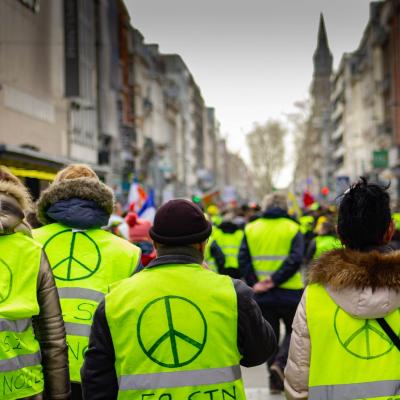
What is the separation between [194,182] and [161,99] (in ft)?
108

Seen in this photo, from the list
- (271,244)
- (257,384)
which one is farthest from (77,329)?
(257,384)

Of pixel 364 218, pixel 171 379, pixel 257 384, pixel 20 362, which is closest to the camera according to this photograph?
pixel 171 379

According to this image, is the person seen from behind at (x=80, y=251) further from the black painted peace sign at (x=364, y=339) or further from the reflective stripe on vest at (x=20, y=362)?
the black painted peace sign at (x=364, y=339)

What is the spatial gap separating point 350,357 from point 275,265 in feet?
15.5

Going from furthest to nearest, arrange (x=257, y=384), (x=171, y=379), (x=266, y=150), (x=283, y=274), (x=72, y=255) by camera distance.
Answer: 1. (x=266, y=150)
2. (x=257, y=384)
3. (x=283, y=274)
4. (x=72, y=255)
5. (x=171, y=379)

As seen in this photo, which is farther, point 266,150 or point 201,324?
point 266,150

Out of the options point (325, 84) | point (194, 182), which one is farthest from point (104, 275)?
point (325, 84)

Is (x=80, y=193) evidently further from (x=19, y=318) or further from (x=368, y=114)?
(x=368, y=114)

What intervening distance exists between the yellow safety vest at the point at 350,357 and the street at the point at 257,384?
4468 mm

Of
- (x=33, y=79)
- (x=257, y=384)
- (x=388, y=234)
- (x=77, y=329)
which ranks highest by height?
(x=33, y=79)

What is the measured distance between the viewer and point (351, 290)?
3.35 meters

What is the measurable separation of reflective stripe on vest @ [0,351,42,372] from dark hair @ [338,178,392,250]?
142 centimetres

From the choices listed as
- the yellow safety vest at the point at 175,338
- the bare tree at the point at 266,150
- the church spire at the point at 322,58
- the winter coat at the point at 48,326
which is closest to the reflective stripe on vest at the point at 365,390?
the yellow safety vest at the point at 175,338

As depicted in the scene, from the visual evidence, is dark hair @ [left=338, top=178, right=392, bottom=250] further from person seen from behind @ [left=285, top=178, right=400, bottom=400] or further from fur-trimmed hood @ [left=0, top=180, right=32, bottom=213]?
fur-trimmed hood @ [left=0, top=180, right=32, bottom=213]
